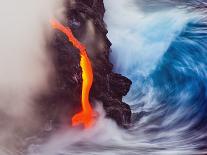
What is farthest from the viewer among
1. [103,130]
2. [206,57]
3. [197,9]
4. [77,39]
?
[197,9]

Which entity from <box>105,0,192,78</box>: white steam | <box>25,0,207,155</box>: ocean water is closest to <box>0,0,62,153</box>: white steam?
<box>25,0,207,155</box>: ocean water

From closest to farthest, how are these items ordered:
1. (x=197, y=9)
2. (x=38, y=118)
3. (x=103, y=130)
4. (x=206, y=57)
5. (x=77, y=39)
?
1. (x=38, y=118)
2. (x=103, y=130)
3. (x=77, y=39)
4. (x=206, y=57)
5. (x=197, y=9)

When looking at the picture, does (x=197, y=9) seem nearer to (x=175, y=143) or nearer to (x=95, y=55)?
(x=95, y=55)

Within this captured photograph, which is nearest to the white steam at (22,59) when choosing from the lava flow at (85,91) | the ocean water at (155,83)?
the lava flow at (85,91)

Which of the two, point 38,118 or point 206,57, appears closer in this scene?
point 38,118

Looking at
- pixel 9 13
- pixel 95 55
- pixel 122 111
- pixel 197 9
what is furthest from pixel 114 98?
pixel 197 9

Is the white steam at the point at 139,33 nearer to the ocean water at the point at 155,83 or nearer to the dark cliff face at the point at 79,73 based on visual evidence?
the ocean water at the point at 155,83

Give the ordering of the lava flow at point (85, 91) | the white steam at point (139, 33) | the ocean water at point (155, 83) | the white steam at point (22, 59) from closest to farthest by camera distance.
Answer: the white steam at point (22, 59)
the ocean water at point (155, 83)
the lava flow at point (85, 91)
the white steam at point (139, 33)
